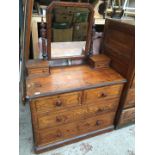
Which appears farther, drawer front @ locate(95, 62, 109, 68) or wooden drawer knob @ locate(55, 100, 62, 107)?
drawer front @ locate(95, 62, 109, 68)

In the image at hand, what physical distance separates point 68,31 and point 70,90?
583 millimetres

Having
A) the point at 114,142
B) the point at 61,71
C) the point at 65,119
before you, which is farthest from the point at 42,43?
the point at 114,142

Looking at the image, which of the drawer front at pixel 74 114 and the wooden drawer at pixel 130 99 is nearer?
the drawer front at pixel 74 114

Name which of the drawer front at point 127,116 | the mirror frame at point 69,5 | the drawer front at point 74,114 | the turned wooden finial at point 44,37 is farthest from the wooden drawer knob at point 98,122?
the turned wooden finial at point 44,37

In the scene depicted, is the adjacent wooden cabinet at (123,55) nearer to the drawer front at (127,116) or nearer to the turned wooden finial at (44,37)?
the drawer front at (127,116)

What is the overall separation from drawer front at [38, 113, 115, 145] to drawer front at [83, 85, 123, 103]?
26 centimetres

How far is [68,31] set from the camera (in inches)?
53.1

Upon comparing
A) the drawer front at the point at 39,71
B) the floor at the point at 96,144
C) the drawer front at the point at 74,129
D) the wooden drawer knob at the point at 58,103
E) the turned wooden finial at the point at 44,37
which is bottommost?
the floor at the point at 96,144

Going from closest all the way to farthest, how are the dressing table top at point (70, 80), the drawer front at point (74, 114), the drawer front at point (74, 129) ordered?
the dressing table top at point (70, 80)
the drawer front at point (74, 114)
the drawer front at point (74, 129)

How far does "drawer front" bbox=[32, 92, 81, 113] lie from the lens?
1121 mm

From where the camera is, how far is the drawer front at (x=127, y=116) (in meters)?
1.59

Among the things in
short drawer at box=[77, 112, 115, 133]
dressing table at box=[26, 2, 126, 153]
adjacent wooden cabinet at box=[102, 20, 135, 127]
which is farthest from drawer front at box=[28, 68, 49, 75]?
adjacent wooden cabinet at box=[102, 20, 135, 127]

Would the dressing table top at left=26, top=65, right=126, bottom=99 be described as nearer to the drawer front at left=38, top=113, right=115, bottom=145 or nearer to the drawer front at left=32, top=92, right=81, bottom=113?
the drawer front at left=32, top=92, right=81, bottom=113
